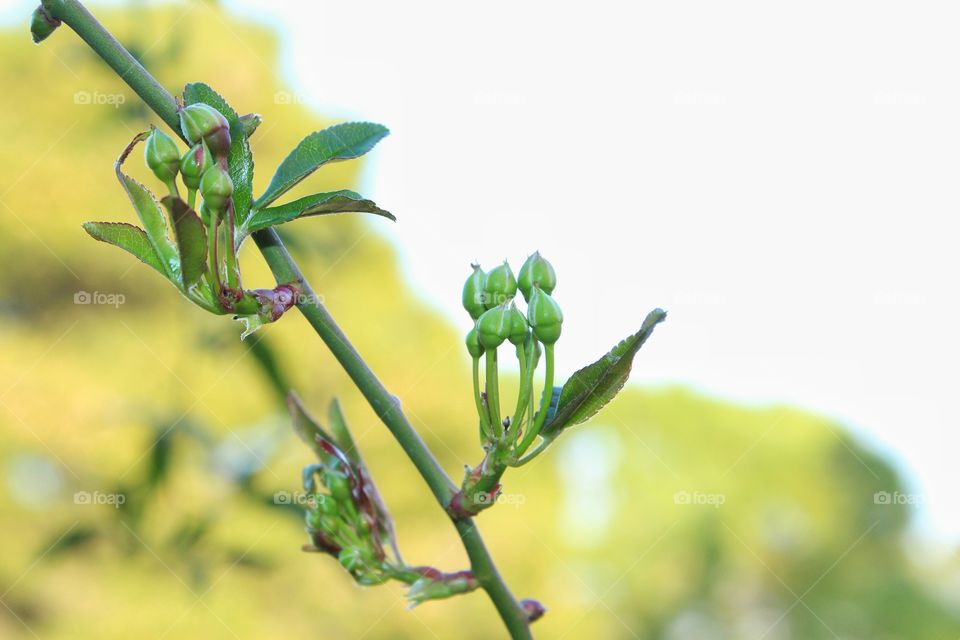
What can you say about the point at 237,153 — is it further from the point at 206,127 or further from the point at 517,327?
the point at 517,327

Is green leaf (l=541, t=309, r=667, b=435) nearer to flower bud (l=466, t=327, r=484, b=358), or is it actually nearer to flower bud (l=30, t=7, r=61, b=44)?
flower bud (l=466, t=327, r=484, b=358)

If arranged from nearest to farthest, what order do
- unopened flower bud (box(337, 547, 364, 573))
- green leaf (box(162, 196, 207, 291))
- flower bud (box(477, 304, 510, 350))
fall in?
green leaf (box(162, 196, 207, 291)) < flower bud (box(477, 304, 510, 350)) < unopened flower bud (box(337, 547, 364, 573))

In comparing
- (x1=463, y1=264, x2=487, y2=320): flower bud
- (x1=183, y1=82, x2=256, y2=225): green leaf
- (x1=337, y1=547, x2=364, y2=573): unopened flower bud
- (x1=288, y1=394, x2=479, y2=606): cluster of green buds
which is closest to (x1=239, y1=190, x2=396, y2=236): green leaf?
(x1=183, y1=82, x2=256, y2=225): green leaf

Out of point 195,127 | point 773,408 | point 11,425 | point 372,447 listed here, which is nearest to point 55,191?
point 11,425

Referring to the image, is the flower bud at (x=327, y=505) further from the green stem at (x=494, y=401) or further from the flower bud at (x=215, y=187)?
the flower bud at (x=215, y=187)

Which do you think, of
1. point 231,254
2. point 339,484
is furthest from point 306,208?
point 339,484

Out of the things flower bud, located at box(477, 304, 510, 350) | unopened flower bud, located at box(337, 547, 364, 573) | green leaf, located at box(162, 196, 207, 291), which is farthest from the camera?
unopened flower bud, located at box(337, 547, 364, 573)

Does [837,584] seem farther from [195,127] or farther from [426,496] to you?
[195,127]
